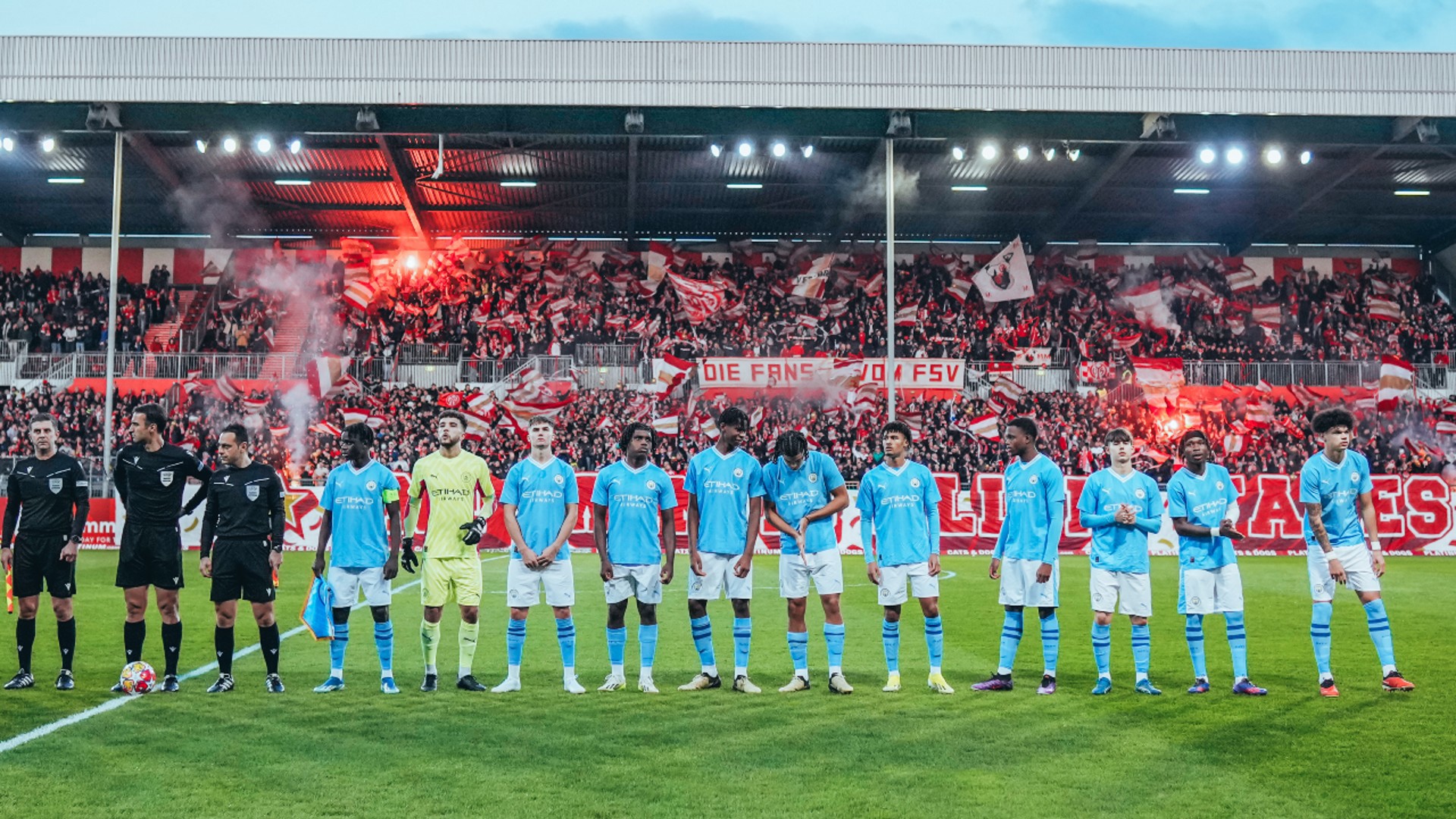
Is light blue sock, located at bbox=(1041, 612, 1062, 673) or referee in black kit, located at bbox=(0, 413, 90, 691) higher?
referee in black kit, located at bbox=(0, 413, 90, 691)

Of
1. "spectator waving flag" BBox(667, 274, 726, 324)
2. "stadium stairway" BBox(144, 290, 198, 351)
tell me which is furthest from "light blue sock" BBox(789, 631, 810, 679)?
"stadium stairway" BBox(144, 290, 198, 351)

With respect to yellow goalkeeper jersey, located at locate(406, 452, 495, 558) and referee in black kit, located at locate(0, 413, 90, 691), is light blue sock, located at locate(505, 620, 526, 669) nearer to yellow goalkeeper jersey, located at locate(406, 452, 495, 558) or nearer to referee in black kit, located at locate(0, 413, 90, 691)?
yellow goalkeeper jersey, located at locate(406, 452, 495, 558)

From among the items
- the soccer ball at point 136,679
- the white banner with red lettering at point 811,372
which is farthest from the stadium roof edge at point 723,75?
the soccer ball at point 136,679

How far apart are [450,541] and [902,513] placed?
3.82m

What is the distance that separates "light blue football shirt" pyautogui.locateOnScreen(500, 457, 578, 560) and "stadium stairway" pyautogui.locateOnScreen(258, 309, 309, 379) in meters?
26.7

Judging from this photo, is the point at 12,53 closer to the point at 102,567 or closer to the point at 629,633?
the point at 102,567

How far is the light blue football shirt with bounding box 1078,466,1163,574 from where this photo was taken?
966 centimetres

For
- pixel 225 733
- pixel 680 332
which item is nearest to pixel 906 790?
pixel 225 733

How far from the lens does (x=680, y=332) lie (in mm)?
36406

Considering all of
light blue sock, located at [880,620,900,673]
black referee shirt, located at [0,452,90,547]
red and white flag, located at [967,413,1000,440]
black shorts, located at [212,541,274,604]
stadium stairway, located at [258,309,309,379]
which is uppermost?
stadium stairway, located at [258,309,309,379]

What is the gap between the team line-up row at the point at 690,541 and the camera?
9531 mm

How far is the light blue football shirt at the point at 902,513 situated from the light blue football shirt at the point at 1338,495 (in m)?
3.16

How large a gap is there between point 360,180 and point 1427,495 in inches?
1143

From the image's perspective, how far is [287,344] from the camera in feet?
119
